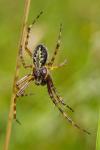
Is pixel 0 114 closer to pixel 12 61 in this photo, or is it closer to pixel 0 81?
pixel 0 81

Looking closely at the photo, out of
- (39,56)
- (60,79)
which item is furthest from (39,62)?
(60,79)

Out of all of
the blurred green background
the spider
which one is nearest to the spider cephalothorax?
the spider

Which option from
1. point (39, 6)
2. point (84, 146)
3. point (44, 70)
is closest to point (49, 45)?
point (39, 6)

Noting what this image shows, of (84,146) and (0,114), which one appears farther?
(0,114)

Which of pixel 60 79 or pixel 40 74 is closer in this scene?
pixel 40 74

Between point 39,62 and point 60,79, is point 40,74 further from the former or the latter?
point 60,79

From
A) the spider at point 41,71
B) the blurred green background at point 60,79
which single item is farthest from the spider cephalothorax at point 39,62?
the blurred green background at point 60,79

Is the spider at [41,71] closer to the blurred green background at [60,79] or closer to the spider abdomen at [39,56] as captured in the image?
the spider abdomen at [39,56]
